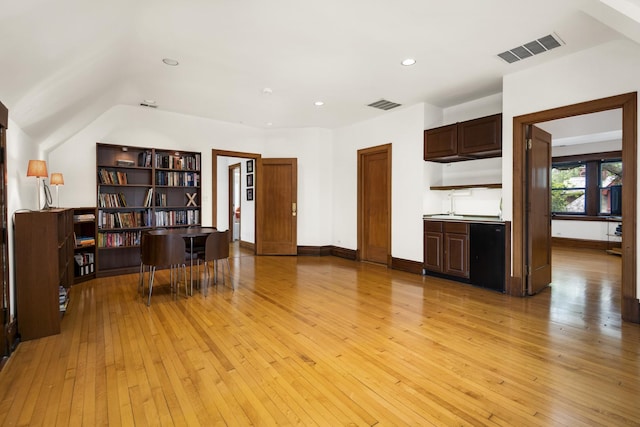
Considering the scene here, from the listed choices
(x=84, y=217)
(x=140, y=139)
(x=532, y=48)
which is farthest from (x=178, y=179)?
(x=532, y=48)

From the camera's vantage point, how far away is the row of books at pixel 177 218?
555 cm

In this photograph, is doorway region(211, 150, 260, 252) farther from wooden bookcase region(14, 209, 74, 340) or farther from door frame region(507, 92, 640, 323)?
door frame region(507, 92, 640, 323)

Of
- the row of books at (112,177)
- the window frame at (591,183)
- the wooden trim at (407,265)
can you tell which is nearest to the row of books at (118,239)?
the row of books at (112,177)

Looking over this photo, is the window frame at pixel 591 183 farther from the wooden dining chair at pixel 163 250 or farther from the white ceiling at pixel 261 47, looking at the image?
the wooden dining chair at pixel 163 250

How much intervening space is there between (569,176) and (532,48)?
7.12 m

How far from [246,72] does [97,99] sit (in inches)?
78.8

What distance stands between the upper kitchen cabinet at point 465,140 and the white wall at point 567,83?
0.21 meters

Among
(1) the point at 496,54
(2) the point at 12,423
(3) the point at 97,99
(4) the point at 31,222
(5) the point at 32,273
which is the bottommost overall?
(2) the point at 12,423

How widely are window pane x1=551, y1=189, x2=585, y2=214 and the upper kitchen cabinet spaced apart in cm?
577

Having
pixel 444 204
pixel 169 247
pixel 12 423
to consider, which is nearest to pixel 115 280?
pixel 169 247

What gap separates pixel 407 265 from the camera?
554 centimetres

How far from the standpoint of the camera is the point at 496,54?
3578 mm

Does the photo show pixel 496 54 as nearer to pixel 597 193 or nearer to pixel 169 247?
pixel 169 247

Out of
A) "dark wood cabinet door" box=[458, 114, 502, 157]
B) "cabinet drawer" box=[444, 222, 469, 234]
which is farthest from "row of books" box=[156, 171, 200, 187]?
"dark wood cabinet door" box=[458, 114, 502, 157]
